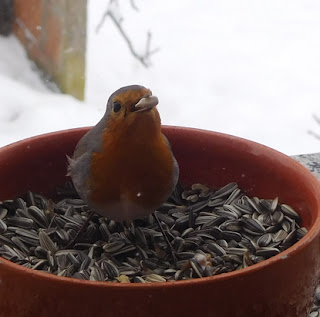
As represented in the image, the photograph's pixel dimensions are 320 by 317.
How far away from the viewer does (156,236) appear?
1171mm

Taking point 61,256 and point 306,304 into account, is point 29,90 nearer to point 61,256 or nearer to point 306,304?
point 61,256

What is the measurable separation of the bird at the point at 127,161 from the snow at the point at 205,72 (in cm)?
89

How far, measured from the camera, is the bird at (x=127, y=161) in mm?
1023

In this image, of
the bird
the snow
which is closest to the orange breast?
the bird

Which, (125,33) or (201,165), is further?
(125,33)

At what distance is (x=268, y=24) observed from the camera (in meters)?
2.46

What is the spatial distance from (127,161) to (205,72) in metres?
1.35

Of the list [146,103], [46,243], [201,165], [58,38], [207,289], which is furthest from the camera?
[58,38]

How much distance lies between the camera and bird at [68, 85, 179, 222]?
102cm

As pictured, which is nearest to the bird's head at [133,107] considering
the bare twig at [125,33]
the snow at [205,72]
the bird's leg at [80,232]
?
the bird's leg at [80,232]

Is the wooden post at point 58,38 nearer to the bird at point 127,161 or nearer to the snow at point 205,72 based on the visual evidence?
the snow at point 205,72

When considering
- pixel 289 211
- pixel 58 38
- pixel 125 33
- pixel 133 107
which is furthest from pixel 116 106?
pixel 125 33

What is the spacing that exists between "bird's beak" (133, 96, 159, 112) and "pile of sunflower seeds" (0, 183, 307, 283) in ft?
0.74

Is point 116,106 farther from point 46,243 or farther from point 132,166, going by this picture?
point 46,243
